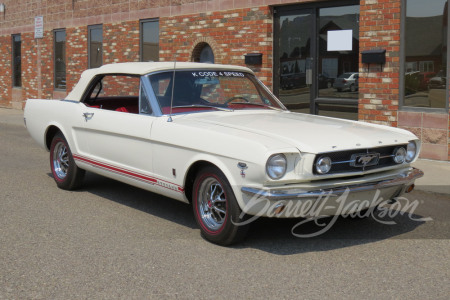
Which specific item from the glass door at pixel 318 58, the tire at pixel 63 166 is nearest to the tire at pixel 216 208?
the tire at pixel 63 166

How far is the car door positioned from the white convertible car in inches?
0.4

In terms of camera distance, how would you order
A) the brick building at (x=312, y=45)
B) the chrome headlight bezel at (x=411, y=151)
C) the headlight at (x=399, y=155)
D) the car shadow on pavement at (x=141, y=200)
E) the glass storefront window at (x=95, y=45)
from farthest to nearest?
1. the glass storefront window at (x=95, y=45)
2. the brick building at (x=312, y=45)
3. the car shadow on pavement at (x=141, y=200)
4. the chrome headlight bezel at (x=411, y=151)
5. the headlight at (x=399, y=155)

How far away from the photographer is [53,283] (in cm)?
445

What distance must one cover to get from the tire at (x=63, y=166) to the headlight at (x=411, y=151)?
371cm

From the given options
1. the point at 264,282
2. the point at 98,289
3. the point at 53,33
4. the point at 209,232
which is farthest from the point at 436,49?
the point at 53,33

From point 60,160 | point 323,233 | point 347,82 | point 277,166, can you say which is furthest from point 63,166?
point 347,82

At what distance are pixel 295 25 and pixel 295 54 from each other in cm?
55

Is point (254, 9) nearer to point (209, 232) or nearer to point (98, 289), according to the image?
point (209, 232)

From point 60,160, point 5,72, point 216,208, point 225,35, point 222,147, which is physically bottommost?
point 216,208

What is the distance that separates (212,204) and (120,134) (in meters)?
1.53

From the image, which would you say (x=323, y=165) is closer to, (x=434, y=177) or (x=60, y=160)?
(x=60, y=160)

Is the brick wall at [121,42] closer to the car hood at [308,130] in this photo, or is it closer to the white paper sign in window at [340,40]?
the white paper sign in window at [340,40]

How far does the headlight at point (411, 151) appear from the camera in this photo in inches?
230

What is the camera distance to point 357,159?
532cm
